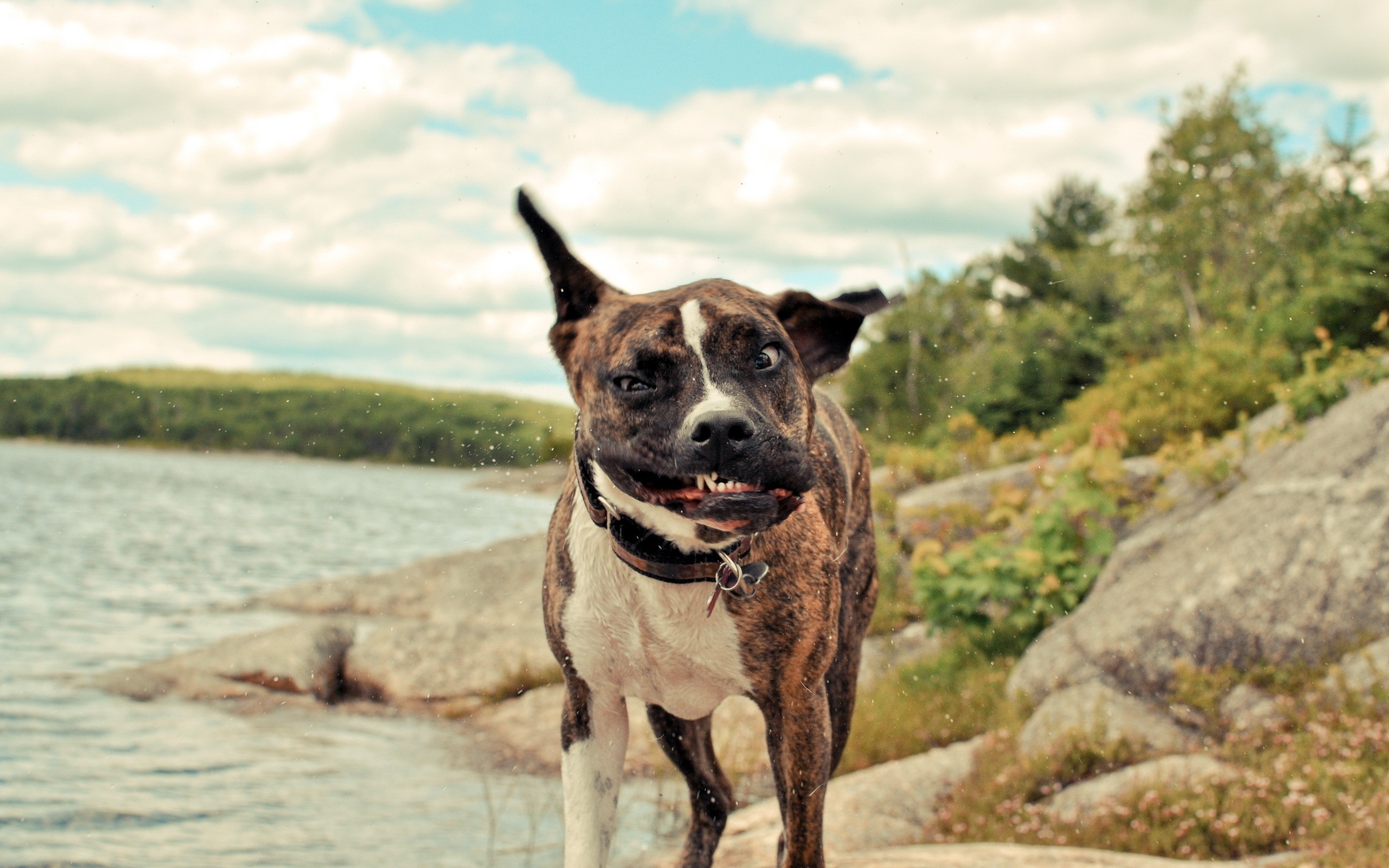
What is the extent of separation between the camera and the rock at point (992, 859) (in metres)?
4.71

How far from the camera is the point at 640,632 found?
3438 mm

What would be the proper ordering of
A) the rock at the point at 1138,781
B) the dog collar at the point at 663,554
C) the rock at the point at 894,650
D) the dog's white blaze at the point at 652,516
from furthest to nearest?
the rock at the point at 894,650
the rock at the point at 1138,781
the dog collar at the point at 663,554
the dog's white blaze at the point at 652,516

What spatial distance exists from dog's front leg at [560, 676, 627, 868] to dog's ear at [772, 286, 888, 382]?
1.33 meters

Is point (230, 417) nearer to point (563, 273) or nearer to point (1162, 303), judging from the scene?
point (1162, 303)

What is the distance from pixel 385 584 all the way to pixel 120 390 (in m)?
119

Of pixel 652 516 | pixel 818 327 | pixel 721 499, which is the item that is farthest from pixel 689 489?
pixel 818 327

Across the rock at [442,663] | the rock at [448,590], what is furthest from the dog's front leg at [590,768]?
the rock at [448,590]

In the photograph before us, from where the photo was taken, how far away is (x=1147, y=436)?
12891 mm

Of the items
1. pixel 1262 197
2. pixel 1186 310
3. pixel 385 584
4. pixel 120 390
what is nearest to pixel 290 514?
pixel 385 584

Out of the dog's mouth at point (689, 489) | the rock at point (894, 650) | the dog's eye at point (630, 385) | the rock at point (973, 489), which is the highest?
the dog's eye at point (630, 385)

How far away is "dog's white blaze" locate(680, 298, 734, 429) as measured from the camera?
261 centimetres

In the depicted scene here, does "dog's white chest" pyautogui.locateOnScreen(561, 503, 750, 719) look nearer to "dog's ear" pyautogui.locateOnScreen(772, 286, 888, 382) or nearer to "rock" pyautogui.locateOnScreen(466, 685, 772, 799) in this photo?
"dog's ear" pyautogui.locateOnScreen(772, 286, 888, 382)

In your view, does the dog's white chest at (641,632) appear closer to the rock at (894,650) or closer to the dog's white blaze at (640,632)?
Result: the dog's white blaze at (640,632)

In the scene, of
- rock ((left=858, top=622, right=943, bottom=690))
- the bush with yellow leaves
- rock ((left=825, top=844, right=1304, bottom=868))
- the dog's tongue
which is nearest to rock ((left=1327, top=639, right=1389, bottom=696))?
the bush with yellow leaves
